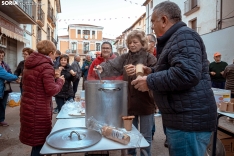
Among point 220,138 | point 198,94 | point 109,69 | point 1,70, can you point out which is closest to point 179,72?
point 198,94

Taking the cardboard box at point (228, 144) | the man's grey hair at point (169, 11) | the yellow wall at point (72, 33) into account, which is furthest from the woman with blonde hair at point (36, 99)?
the yellow wall at point (72, 33)

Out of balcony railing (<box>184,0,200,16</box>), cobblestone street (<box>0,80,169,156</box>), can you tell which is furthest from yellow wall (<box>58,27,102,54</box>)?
cobblestone street (<box>0,80,169,156</box>)

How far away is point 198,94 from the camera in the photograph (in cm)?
124

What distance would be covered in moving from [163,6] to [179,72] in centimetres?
48

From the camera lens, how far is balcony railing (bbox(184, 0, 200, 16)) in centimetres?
1140

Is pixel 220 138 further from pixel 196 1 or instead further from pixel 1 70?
pixel 196 1

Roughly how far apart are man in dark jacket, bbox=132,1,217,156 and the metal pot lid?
1.54 feet

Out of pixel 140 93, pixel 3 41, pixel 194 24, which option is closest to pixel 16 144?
pixel 140 93

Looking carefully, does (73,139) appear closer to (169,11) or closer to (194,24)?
(169,11)

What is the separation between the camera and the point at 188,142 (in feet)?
4.28

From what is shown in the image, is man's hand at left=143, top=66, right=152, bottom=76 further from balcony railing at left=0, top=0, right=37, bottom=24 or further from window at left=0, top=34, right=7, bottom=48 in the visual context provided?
window at left=0, top=34, right=7, bottom=48

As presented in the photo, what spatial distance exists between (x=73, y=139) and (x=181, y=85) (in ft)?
2.52

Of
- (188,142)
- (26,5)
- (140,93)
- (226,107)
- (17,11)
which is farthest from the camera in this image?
(26,5)

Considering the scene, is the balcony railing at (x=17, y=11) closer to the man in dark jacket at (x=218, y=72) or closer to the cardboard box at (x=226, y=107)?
the man in dark jacket at (x=218, y=72)
